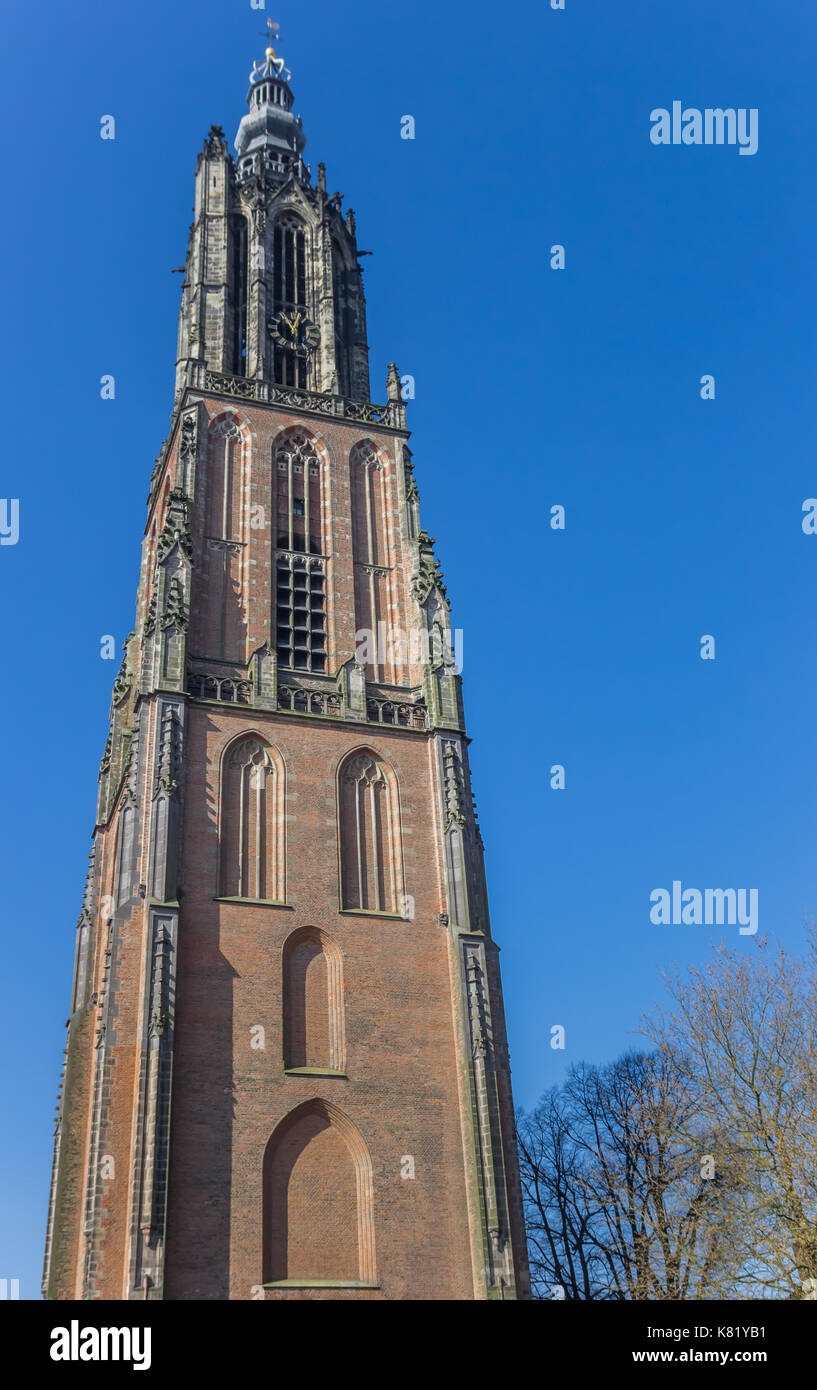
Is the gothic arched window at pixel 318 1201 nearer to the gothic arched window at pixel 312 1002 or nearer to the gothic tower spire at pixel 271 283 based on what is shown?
the gothic arched window at pixel 312 1002

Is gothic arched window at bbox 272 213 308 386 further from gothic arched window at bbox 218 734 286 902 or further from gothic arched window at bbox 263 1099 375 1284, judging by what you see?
gothic arched window at bbox 263 1099 375 1284

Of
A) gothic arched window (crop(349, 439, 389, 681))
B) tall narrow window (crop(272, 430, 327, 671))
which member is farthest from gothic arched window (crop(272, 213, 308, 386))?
gothic arched window (crop(349, 439, 389, 681))

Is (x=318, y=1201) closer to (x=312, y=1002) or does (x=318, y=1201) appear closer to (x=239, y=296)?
(x=312, y=1002)

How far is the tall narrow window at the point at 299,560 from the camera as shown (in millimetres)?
39125

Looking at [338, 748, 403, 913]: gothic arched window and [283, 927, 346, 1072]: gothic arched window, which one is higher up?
[338, 748, 403, 913]: gothic arched window

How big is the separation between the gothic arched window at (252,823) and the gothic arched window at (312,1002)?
1510 millimetres

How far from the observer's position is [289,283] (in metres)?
48.6

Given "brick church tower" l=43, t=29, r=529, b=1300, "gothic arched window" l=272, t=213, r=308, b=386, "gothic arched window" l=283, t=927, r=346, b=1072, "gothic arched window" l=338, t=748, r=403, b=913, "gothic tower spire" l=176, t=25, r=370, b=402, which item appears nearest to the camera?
"brick church tower" l=43, t=29, r=529, b=1300

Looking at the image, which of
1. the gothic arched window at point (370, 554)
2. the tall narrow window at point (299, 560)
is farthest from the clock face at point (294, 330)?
the gothic arched window at point (370, 554)

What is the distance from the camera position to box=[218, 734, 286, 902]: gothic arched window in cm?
3353

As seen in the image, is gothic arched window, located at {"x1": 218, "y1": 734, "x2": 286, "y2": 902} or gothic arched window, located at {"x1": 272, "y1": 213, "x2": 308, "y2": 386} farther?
gothic arched window, located at {"x1": 272, "y1": 213, "x2": 308, "y2": 386}

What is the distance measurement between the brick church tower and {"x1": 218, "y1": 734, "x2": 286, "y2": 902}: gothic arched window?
8 cm
